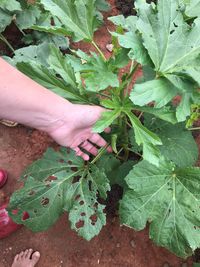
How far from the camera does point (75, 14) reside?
2.18 meters

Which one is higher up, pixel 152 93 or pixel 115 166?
pixel 152 93

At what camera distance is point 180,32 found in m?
2.00

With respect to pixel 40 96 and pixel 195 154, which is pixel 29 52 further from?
pixel 195 154

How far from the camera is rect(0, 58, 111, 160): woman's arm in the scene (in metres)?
1.91

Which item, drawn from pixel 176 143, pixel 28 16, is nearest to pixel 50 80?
pixel 176 143

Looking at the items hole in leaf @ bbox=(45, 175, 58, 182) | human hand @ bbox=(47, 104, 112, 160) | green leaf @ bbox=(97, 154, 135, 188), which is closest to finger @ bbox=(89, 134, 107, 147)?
human hand @ bbox=(47, 104, 112, 160)

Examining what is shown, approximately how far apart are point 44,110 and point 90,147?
480 mm

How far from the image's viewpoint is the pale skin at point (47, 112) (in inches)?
75.4

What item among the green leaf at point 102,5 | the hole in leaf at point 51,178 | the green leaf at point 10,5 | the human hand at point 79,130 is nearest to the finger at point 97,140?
the human hand at point 79,130

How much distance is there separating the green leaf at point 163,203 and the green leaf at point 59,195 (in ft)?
0.63

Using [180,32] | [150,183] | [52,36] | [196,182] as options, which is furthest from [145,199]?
[52,36]

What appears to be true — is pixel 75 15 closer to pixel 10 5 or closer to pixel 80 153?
pixel 80 153

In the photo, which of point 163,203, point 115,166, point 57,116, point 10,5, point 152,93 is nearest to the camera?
point 152,93

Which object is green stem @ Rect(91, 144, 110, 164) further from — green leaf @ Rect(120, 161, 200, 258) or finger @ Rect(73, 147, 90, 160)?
green leaf @ Rect(120, 161, 200, 258)
